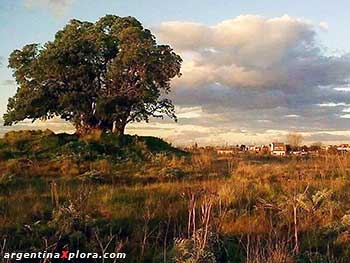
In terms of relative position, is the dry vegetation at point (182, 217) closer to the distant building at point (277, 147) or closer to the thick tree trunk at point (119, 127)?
the thick tree trunk at point (119, 127)

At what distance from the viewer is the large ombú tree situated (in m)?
26.6

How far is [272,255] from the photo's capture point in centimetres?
681

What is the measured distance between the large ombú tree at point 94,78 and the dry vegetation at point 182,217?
904 centimetres

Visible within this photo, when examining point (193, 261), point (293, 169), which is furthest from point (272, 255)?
point (293, 169)

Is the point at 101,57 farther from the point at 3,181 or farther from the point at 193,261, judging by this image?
the point at 193,261

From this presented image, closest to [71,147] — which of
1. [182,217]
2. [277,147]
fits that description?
[182,217]

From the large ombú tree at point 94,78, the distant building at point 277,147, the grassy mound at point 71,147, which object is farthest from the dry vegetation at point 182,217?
the distant building at point 277,147

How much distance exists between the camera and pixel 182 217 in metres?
10.2

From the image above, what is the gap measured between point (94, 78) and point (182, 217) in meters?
18.8

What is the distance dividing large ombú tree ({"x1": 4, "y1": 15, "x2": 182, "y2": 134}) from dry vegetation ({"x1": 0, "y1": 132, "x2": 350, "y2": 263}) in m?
9.04

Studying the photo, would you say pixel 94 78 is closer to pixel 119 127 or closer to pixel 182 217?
pixel 119 127

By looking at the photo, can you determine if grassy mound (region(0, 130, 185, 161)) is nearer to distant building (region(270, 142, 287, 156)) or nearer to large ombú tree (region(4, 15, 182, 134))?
large ombú tree (region(4, 15, 182, 134))

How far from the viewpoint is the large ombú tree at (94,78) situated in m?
26.6

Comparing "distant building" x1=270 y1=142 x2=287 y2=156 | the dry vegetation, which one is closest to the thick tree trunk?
the dry vegetation
